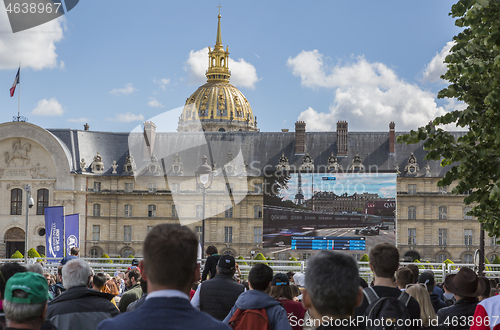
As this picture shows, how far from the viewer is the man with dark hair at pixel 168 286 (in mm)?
3146

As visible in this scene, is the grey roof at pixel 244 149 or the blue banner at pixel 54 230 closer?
the blue banner at pixel 54 230

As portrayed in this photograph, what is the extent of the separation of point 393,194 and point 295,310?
138ft

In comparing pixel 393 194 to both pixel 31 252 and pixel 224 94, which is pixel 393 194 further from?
pixel 224 94

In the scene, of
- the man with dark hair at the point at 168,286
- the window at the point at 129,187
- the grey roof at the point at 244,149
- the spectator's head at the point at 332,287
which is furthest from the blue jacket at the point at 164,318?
the window at the point at 129,187

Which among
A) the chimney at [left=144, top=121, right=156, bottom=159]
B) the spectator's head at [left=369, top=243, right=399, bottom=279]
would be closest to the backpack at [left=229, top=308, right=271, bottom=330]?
the spectator's head at [left=369, top=243, right=399, bottom=279]

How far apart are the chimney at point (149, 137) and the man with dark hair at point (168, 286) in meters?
52.5

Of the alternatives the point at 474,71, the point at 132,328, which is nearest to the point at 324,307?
the point at 132,328

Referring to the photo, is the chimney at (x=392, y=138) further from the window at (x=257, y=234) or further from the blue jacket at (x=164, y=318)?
the blue jacket at (x=164, y=318)

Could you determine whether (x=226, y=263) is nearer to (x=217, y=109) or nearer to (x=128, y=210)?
(x=128, y=210)

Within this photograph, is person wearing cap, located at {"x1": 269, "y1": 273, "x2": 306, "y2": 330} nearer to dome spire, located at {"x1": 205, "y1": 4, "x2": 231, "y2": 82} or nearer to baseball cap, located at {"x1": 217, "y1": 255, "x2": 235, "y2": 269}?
baseball cap, located at {"x1": 217, "y1": 255, "x2": 235, "y2": 269}

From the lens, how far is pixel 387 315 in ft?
14.8

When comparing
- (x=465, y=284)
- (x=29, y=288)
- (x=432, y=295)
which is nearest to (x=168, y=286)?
(x=29, y=288)

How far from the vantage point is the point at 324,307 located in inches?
139

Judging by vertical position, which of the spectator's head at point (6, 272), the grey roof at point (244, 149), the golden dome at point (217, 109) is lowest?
the spectator's head at point (6, 272)
